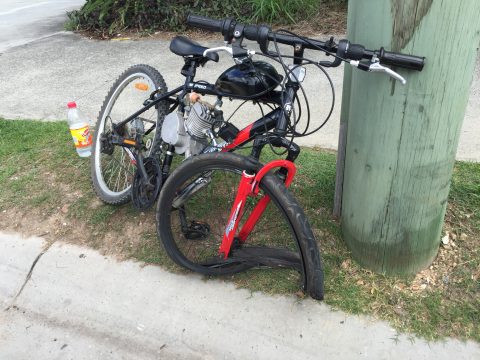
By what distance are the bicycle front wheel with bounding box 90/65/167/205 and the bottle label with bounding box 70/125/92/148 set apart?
7.7 inches

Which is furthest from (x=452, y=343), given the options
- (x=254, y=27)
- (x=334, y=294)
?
(x=254, y=27)

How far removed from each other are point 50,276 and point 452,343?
7.64 feet

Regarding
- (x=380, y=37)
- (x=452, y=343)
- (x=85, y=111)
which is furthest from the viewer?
(x=85, y=111)

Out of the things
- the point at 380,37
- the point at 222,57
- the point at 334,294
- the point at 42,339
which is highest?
the point at 380,37

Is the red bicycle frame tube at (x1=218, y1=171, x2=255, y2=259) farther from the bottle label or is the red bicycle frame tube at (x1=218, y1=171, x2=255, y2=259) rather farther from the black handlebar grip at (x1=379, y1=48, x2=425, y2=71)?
the bottle label

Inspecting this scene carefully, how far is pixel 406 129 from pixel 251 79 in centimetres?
76

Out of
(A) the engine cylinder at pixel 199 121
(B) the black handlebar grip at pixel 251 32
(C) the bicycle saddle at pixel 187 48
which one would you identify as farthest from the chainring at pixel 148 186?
(B) the black handlebar grip at pixel 251 32

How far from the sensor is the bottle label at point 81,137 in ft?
11.9

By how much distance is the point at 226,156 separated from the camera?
2109mm

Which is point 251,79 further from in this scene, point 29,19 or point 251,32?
point 29,19

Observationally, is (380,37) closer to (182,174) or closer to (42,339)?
(182,174)

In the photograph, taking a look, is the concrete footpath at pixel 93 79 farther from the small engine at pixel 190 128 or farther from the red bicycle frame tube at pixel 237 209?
the red bicycle frame tube at pixel 237 209

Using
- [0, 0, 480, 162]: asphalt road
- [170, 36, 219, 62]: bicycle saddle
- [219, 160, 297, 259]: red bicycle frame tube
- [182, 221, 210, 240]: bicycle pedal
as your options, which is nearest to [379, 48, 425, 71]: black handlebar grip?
[219, 160, 297, 259]: red bicycle frame tube

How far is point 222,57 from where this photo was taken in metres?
5.77
